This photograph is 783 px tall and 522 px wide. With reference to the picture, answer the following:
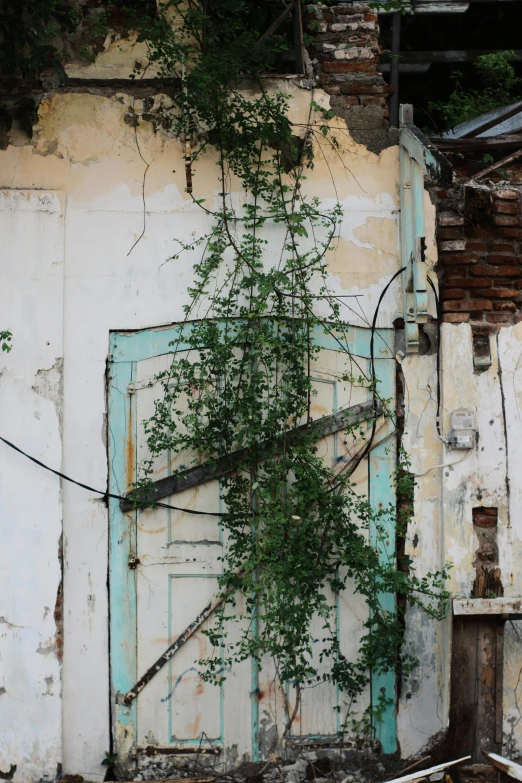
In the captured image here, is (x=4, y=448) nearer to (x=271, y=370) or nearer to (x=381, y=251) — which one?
(x=271, y=370)

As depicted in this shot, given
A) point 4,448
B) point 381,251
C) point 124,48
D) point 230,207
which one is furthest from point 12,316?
point 381,251

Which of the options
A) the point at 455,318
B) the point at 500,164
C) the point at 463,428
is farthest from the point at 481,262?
the point at 463,428

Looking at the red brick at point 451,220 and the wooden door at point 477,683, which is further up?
the red brick at point 451,220

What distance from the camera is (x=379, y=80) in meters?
4.74

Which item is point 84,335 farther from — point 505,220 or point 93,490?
point 505,220

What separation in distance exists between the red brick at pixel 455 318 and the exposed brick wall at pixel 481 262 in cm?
1

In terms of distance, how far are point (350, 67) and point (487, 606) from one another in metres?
3.19

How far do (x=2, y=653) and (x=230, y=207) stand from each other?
286 cm

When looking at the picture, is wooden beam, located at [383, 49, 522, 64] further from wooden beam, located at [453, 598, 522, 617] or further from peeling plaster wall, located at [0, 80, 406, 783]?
wooden beam, located at [453, 598, 522, 617]

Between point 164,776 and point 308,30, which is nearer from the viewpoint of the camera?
point 164,776

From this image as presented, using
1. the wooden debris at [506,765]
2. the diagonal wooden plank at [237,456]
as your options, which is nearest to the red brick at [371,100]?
the diagonal wooden plank at [237,456]

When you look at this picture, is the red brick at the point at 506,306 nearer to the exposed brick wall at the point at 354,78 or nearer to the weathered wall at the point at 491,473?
the weathered wall at the point at 491,473

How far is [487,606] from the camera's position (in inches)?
162

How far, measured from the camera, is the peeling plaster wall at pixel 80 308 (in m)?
4.47
